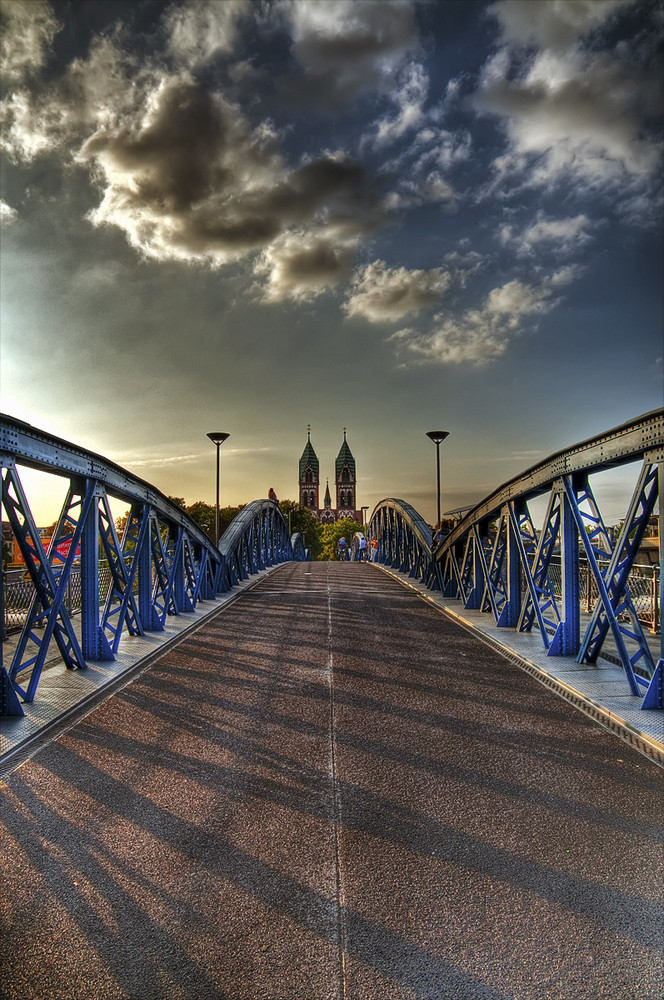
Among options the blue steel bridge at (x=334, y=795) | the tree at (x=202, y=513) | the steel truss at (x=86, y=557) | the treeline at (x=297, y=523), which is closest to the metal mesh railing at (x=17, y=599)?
the steel truss at (x=86, y=557)

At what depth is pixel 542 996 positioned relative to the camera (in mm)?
2730

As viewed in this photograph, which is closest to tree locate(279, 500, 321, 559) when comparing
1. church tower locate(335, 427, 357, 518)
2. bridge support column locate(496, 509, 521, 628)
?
church tower locate(335, 427, 357, 518)

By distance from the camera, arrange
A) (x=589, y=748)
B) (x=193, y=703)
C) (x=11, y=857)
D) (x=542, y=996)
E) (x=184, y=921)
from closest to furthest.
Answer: (x=542, y=996), (x=184, y=921), (x=11, y=857), (x=589, y=748), (x=193, y=703)

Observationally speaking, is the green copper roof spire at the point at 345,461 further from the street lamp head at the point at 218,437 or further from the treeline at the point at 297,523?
the street lamp head at the point at 218,437

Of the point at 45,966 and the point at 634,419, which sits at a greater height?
the point at 634,419

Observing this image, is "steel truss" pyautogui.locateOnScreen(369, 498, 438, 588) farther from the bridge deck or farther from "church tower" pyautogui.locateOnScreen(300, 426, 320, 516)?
"church tower" pyautogui.locateOnScreen(300, 426, 320, 516)

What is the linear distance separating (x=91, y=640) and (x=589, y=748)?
7646mm

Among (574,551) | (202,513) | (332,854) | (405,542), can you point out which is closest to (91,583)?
(332,854)

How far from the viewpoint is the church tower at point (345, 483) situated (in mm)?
190375

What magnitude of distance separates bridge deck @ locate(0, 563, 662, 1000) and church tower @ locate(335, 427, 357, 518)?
182 m

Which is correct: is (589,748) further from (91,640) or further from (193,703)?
(91,640)

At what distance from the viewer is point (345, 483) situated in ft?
632

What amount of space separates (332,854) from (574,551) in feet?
22.4

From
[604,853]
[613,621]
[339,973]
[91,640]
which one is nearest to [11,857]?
[339,973]
